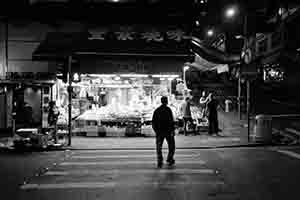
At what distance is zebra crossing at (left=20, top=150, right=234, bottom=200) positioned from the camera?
757 cm

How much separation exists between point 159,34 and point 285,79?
371 inches

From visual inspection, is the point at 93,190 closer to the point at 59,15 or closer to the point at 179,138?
the point at 179,138

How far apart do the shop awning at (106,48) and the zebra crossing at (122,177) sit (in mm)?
6705

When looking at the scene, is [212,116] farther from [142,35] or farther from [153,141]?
[142,35]

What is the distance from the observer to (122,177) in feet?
28.9

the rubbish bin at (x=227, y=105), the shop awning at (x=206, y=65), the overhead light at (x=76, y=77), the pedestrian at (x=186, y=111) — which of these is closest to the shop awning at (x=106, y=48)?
the overhead light at (x=76, y=77)

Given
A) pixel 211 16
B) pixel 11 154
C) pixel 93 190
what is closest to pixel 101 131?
pixel 11 154

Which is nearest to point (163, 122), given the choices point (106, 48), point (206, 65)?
point (106, 48)

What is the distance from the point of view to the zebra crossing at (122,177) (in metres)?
7.57

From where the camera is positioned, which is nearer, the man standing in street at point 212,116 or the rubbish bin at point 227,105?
the man standing in street at point 212,116

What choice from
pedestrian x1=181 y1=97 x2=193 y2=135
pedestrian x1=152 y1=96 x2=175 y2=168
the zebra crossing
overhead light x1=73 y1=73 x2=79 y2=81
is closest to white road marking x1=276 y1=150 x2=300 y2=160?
the zebra crossing

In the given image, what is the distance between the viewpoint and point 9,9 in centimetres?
1945

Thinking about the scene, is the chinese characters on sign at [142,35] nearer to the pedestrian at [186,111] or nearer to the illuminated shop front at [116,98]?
the illuminated shop front at [116,98]

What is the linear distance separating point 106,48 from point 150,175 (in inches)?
394
